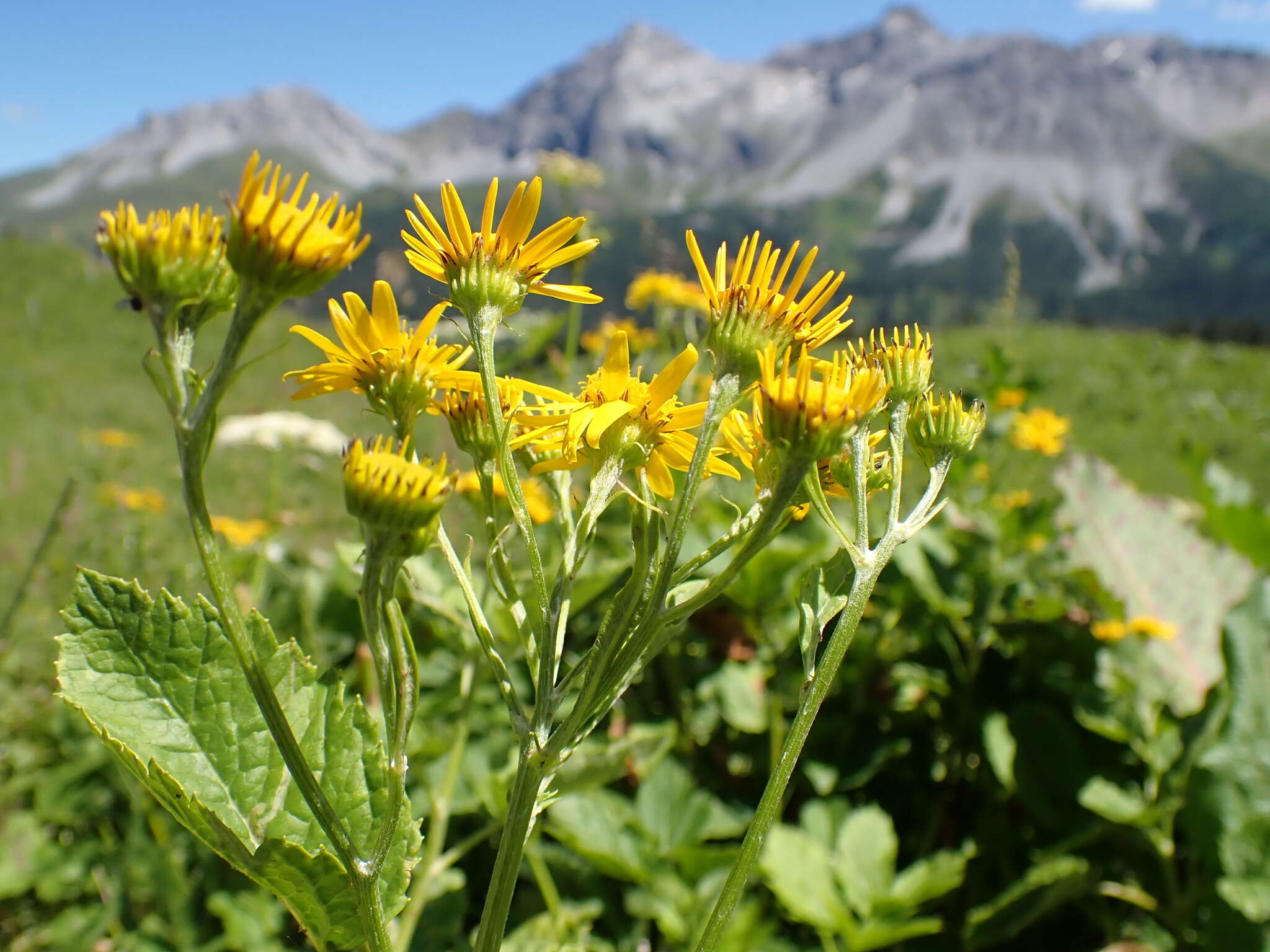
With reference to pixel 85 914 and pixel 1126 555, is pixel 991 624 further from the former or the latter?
pixel 85 914

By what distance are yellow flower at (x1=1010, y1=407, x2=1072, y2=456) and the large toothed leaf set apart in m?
5.10

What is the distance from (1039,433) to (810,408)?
597 centimetres

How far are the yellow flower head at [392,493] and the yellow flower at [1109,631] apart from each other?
9.72ft

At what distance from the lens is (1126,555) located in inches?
145

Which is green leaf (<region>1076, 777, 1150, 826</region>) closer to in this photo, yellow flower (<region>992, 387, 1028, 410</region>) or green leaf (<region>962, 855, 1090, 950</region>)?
green leaf (<region>962, 855, 1090, 950</region>)

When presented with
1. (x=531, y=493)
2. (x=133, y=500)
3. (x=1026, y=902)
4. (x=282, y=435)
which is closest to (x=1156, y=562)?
(x=1026, y=902)

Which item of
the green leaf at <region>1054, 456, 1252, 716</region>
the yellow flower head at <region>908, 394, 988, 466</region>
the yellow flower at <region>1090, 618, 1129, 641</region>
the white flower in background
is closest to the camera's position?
the yellow flower head at <region>908, 394, 988, 466</region>

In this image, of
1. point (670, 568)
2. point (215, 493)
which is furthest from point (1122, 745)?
point (215, 493)

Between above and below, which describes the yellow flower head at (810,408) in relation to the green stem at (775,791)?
above

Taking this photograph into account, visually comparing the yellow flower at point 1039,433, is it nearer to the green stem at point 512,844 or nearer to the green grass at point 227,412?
the green grass at point 227,412

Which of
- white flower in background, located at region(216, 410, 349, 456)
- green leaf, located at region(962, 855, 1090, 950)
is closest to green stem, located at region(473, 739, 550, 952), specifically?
green leaf, located at region(962, 855, 1090, 950)

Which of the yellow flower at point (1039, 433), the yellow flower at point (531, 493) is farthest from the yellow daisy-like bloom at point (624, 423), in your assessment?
the yellow flower at point (1039, 433)

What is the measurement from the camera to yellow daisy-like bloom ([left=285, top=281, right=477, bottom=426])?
3.44 feet

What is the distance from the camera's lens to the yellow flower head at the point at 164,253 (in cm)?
81
